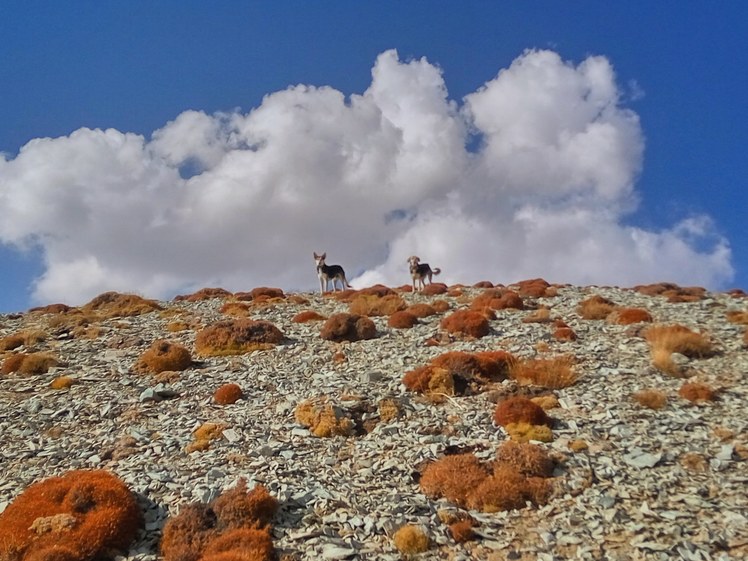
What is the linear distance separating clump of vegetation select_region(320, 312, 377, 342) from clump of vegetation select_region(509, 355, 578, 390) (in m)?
7.87

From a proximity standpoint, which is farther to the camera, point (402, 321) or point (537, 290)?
point (537, 290)

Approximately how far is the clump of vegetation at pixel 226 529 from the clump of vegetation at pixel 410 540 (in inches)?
89.1

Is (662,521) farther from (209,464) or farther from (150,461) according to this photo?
(150,461)

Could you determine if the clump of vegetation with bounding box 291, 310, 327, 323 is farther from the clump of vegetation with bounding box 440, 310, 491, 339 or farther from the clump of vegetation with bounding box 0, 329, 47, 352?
the clump of vegetation with bounding box 0, 329, 47, 352

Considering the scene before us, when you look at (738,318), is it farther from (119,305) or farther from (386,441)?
(119,305)

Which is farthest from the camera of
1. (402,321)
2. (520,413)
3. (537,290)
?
(537,290)

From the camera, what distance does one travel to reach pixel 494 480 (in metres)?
12.4

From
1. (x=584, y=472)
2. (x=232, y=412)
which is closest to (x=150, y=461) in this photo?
(x=232, y=412)

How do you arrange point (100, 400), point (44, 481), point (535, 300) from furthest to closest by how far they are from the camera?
point (535, 300) → point (100, 400) → point (44, 481)

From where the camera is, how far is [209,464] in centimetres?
1390

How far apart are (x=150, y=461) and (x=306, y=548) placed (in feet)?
18.0

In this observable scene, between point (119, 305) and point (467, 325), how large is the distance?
23.6 m

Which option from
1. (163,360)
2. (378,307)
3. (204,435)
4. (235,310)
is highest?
(235,310)

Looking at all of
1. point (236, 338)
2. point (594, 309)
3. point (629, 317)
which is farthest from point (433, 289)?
point (236, 338)
